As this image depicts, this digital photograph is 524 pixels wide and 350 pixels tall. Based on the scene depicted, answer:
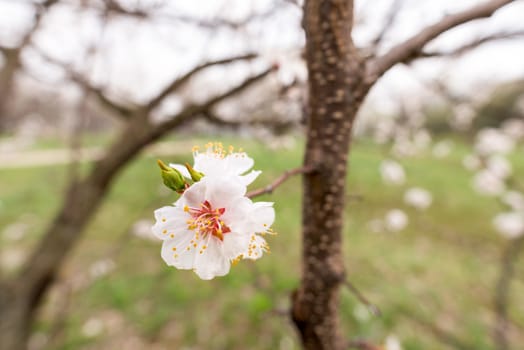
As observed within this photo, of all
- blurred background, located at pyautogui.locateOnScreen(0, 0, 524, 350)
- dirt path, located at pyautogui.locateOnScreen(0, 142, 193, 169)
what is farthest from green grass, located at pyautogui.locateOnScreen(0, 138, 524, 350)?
dirt path, located at pyautogui.locateOnScreen(0, 142, 193, 169)

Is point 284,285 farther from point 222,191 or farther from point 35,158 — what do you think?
point 35,158

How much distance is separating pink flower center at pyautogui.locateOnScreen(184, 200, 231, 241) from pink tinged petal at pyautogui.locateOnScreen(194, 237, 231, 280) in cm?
2

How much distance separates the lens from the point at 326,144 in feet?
2.85

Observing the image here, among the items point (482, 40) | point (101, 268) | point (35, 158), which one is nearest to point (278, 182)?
point (482, 40)

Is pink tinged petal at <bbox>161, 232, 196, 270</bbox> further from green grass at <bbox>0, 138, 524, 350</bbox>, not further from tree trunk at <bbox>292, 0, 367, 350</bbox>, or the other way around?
green grass at <bbox>0, 138, 524, 350</bbox>

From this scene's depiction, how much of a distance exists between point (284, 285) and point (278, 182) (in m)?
3.37

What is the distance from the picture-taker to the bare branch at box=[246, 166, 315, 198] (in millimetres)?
658

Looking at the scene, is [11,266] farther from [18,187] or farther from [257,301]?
[18,187]

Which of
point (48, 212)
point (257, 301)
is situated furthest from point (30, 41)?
point (48, 212)

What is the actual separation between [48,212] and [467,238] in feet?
26.0

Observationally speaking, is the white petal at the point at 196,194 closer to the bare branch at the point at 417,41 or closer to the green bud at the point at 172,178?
the green bud at the point at 172,178

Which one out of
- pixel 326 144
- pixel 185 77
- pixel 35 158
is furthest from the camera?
pixel 35 158

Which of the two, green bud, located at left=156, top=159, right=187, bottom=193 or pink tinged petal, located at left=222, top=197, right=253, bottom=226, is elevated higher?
green bud, located at left=156, top=159, right=187, bottom=193

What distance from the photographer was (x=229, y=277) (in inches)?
161
